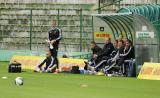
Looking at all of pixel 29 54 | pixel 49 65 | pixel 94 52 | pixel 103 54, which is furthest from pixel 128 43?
pixel 29 54

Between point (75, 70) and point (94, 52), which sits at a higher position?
point (94, 52)

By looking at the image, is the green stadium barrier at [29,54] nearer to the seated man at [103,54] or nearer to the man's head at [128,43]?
the seated man at [103,54]

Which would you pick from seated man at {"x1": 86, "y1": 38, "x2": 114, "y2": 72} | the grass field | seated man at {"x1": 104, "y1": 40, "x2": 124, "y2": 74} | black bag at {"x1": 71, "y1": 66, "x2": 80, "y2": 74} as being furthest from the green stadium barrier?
the grass field

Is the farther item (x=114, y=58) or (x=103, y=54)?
(x=103, y=54)

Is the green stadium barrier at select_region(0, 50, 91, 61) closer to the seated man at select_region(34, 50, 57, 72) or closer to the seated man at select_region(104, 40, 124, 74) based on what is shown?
the seated man at select_region(34, 50, 57, 72)

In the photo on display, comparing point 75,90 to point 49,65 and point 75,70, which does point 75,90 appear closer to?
point 75,70

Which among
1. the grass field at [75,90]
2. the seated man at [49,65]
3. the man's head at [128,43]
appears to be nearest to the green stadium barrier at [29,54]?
the seated man at [49,65]

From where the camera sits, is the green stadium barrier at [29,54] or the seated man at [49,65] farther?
the green stadium barrier at [29,54]

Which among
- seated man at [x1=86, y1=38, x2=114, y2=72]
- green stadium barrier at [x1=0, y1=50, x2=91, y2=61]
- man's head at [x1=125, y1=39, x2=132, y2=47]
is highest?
man's head at [x1=125, y1=39, x2=132, y2=47]

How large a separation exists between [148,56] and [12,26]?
17.6m

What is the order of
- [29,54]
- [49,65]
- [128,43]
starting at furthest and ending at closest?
1. [29,54]
2. [49,65]
3. [128,43]

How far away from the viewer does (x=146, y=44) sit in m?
25.5

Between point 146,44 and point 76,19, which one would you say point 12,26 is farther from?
point 146,44

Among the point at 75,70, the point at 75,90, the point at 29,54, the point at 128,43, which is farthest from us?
the point at 29,54
